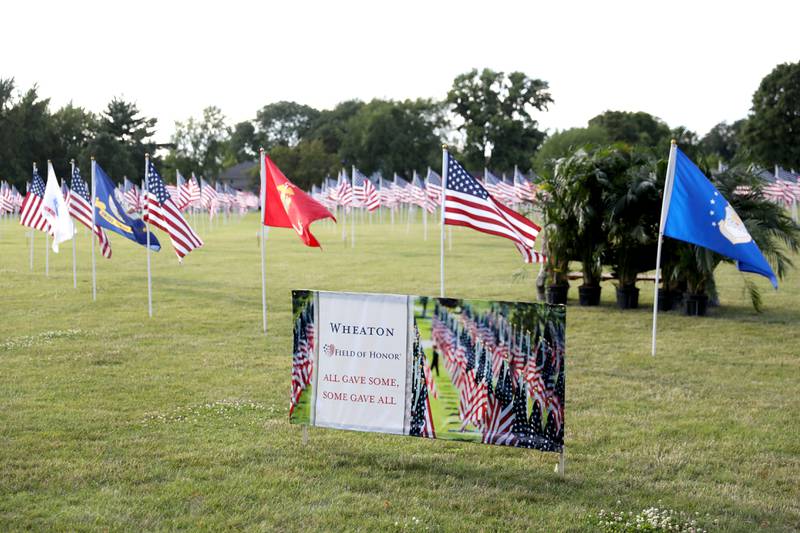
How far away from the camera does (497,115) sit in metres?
98.3

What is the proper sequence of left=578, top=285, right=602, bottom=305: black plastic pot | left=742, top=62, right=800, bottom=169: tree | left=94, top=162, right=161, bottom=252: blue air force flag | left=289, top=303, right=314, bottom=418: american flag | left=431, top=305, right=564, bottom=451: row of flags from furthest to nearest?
left=742, top=62, right=800, bottom=169: tree
left=94, top=162, right=161, bottom=252: blue air force flag
left=578, top=285, right=602, bottom=305: black plastic pot
left=289, top=303, right=314, bottom=418: american flag
left=431, top=305, right=564, bottom=451: row of flags

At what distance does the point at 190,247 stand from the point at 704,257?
338 inches

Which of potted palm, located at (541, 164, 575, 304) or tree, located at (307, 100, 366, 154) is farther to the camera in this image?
tree, located at (307, 100, 366, 154)

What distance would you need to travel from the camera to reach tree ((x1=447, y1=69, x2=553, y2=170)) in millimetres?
97000

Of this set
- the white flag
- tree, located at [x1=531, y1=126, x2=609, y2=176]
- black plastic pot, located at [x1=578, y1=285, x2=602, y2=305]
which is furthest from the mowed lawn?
tree, located at [x1=531, y1=126, x2=609, y2=176]

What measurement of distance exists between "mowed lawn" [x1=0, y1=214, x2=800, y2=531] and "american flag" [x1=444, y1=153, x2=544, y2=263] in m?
1.80

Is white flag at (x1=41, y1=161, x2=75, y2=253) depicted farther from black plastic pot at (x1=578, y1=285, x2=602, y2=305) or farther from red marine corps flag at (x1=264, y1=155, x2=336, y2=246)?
black plastic pot at (x1=578, y1=285, x2=602, y2=305)

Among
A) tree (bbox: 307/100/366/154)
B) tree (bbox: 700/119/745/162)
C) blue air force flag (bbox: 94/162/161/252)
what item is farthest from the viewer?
tree (bbox: 700/119/745/162)

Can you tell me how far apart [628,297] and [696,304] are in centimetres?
139

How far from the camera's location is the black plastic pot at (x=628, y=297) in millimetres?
15422

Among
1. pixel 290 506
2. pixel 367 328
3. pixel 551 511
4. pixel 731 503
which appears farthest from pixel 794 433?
pixel 290 506

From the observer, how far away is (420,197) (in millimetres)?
46844

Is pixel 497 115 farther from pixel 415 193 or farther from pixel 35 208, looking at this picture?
pixel 35 208

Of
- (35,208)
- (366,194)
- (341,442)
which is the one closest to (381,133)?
(366,194)
